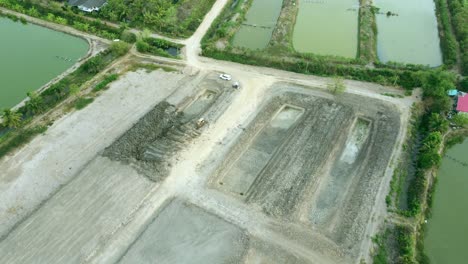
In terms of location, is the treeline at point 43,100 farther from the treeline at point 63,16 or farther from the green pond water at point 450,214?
the green pond water at point 450,214

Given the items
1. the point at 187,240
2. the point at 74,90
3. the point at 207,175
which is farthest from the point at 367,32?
the point at 187,240

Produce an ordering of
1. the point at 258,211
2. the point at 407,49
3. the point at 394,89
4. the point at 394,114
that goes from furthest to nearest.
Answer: the point at 407,49 → the point at 394,89 → the point at 394,114 → the point at 258,211

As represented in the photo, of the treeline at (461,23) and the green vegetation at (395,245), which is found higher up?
the treeline at (461,23)

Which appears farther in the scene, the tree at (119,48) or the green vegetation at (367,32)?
the green vegetation at (367,32)

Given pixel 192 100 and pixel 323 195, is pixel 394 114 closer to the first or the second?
pixel 323 195

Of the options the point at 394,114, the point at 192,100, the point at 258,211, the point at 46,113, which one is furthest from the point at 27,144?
the point at 394,114

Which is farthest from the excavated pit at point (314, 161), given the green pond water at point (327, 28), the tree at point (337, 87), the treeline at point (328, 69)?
the green pond water at point (327, 28)

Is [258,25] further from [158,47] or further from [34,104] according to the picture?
[34,104]
